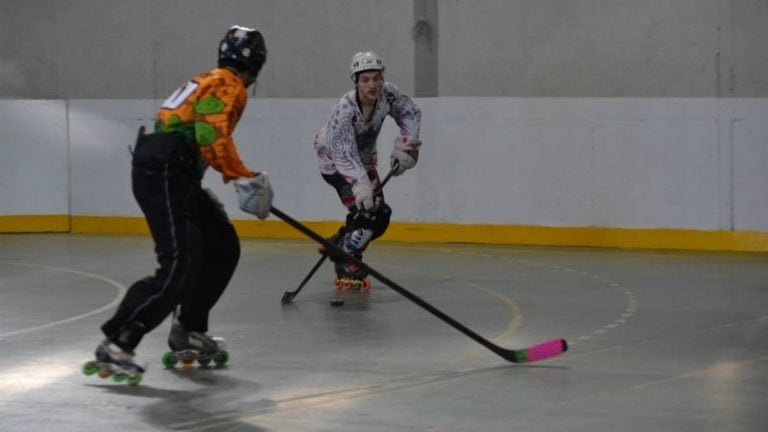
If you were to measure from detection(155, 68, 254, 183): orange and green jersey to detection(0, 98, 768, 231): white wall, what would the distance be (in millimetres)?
8043

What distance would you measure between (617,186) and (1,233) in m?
7.56

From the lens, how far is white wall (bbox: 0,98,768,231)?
14.3 m

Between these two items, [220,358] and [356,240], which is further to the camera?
[356,240]

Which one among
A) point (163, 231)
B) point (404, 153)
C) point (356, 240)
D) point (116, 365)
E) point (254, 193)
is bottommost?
→ point (116, 365)

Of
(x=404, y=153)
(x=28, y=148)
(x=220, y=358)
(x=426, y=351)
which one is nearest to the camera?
(x=220, y=358)

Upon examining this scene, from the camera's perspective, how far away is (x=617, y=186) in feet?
48.4

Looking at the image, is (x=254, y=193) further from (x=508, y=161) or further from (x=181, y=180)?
(x=508, y=161)

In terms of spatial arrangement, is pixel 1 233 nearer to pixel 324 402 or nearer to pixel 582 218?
pixel 582 218

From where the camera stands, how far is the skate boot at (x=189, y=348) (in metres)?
7.78

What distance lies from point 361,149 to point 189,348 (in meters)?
3.91

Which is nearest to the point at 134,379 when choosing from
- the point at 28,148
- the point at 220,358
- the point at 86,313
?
the point at 220,358

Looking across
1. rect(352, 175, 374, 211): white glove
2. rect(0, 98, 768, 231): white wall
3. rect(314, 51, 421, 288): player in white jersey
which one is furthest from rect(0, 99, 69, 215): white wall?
rect(352, 175, 374, 211): white glove

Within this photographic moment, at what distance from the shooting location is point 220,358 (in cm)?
790

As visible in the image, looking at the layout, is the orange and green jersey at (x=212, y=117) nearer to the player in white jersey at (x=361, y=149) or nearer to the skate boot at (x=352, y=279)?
the player in white jersey at (x=361, y=149)
